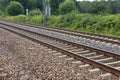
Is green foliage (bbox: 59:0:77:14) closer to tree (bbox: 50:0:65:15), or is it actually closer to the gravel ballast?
tree (bbox: 50:0:65:15)

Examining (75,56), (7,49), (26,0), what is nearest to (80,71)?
A: (75,56)

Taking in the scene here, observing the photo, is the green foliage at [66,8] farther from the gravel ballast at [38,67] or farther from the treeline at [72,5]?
the gravel ballast at [38,67]

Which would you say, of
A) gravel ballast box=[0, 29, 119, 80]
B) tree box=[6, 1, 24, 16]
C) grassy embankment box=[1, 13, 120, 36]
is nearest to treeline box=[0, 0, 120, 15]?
grassy embankment box=[1, 13, 120, 36]

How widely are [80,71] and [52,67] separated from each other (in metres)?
1.12

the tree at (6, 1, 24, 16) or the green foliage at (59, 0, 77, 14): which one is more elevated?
the green foliage at (59, 0, 77, 14)

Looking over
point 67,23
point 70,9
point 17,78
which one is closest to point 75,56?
point 17,78

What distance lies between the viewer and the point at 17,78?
804cm

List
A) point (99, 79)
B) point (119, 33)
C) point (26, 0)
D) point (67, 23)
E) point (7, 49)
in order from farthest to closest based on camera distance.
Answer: point (26, 0), point (67, 23), point (119, 33), point (7, 49), point (99, 79)

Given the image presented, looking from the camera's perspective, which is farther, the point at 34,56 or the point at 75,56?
the point at 34,56

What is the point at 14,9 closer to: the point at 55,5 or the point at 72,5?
the point at 55,5

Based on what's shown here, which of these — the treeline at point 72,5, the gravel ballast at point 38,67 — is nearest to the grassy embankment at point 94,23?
the treeline at point 72,5

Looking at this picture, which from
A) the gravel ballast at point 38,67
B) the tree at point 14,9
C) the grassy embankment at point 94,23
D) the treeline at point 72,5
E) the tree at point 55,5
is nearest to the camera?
the gravel ballast at point 38,67

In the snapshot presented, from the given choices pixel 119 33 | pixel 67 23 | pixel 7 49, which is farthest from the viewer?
pixel 67 23

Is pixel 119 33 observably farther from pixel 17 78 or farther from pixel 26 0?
pixel 26 0
